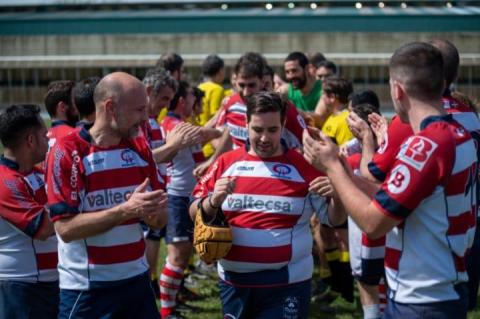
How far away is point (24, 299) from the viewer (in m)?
5.08

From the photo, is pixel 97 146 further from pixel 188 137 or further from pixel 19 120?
pixel 188 137

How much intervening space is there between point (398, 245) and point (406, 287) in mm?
202

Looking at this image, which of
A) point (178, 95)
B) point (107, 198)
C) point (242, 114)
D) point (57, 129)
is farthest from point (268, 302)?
point (178, 95)

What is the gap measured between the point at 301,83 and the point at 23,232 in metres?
5.42

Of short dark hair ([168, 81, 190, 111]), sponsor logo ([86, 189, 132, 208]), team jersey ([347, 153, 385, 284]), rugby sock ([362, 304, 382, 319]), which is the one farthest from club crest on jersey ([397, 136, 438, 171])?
short dark hair ([168, 81, 190, 111])

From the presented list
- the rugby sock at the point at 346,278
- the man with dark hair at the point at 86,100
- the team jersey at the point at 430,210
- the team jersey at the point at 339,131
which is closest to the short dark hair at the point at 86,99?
the man with dark hair at the point at 86,100

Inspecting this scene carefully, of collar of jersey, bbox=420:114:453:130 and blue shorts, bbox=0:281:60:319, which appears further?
blue shorts, bbox=0:281:60:319

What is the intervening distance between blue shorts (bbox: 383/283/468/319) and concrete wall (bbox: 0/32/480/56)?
23.2m

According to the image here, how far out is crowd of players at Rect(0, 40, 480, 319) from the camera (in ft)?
12.7

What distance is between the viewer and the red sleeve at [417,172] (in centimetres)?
373

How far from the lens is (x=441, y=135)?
3775 millimetres

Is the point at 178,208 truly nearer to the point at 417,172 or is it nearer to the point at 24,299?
the point at 24,299

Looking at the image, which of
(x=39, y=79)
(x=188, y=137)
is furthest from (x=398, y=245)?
(x=39, y=79)

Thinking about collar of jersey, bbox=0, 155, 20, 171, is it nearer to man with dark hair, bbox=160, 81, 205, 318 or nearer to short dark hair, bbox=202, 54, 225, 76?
man with dark hair, bbox=160, 81, 205, 318
